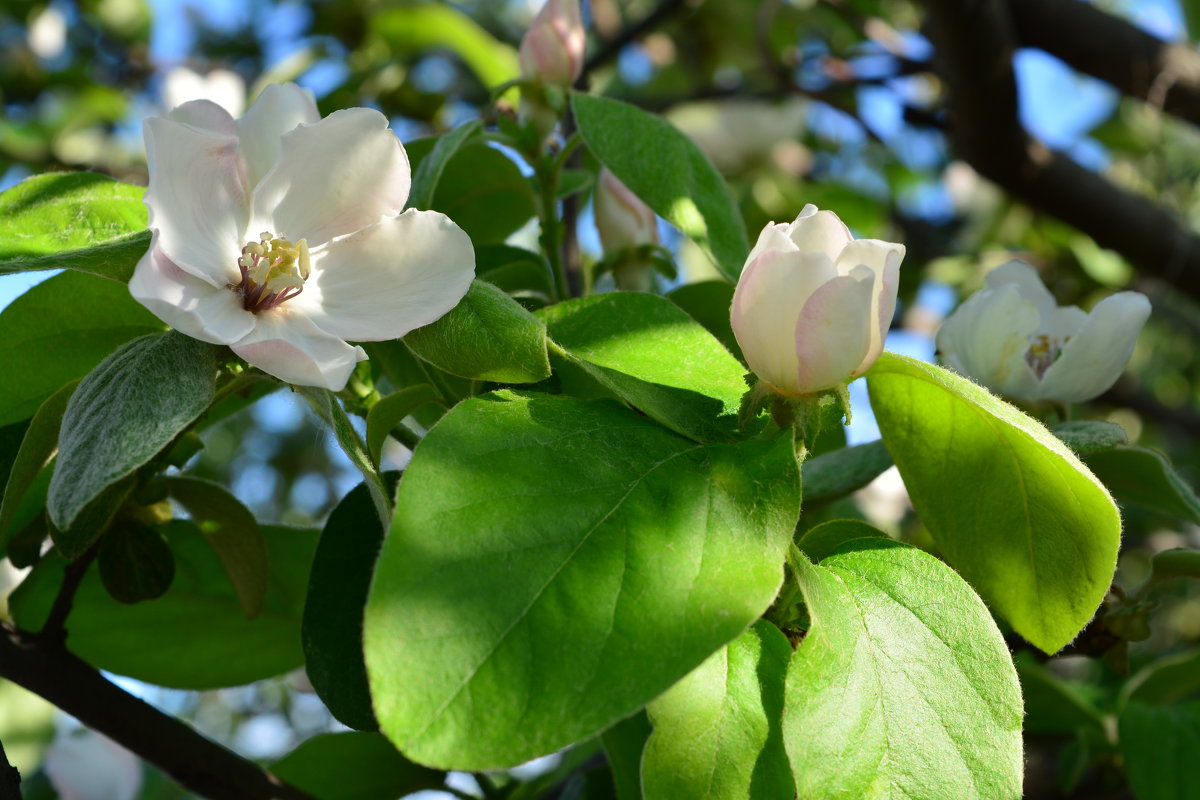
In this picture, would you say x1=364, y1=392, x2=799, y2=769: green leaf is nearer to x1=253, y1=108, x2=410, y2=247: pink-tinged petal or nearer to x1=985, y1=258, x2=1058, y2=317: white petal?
x1=253, y1=108, x2=410, y2=247: pink-tinged petal

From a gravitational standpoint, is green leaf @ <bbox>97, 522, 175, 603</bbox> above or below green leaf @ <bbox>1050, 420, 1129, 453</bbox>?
below

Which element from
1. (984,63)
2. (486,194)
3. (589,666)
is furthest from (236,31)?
(589,666)

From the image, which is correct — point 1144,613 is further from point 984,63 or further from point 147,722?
point 984,63

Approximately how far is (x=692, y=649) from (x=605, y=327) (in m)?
0.19

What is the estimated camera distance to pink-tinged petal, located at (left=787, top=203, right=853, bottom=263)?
49 centimetres

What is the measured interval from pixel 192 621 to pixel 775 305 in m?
0.42

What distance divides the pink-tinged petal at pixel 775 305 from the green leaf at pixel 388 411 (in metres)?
0.14

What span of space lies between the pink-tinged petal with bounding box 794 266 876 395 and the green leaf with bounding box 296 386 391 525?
170 millimetres

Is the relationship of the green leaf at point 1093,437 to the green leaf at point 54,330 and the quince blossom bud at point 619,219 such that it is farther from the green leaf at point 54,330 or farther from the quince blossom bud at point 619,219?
the green leaf at point 54,330

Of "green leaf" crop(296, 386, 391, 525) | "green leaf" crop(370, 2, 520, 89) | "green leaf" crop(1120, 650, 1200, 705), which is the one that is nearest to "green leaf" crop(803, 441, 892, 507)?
"green leaf" crop(296, 386, 391, 525)

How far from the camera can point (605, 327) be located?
521 millimetres

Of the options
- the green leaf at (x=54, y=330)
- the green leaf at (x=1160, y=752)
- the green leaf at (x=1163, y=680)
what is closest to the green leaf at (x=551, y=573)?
the green leaf at (x=54, y=330)

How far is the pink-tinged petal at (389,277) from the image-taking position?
0.48 m

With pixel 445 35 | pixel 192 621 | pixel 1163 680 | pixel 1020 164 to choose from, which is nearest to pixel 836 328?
pixel 192 621
